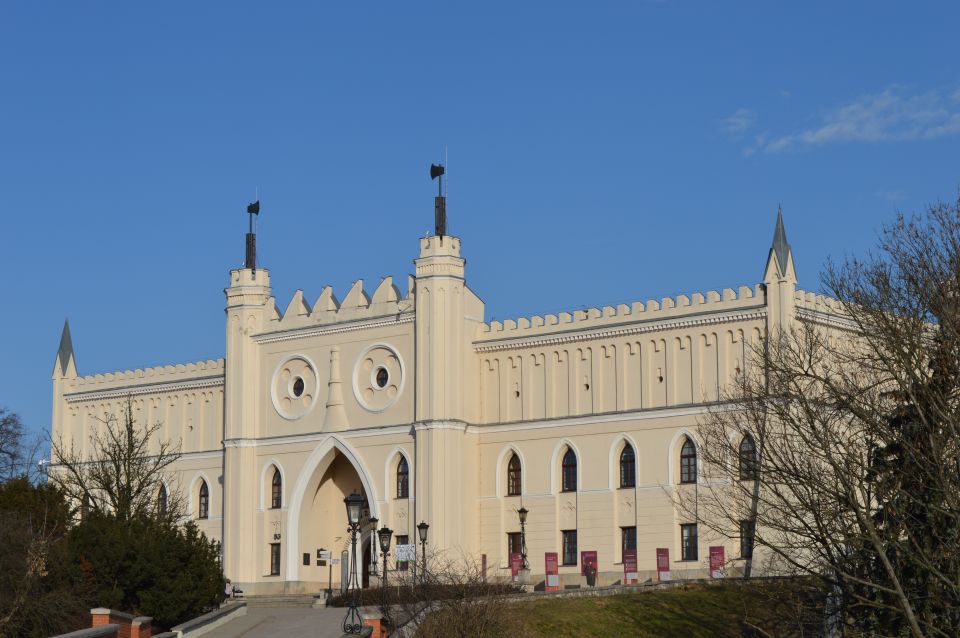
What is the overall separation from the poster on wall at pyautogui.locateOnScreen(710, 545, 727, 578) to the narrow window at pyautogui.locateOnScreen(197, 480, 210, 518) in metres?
21.9

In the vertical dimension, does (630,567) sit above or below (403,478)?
below

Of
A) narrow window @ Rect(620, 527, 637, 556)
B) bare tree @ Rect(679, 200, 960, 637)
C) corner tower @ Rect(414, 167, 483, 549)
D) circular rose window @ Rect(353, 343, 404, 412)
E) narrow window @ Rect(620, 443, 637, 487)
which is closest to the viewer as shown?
bare tree @ Rect(679, 200, 960, 637)

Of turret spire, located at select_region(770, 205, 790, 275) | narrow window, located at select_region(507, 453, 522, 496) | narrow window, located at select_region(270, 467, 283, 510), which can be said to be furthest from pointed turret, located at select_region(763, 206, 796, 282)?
narrow window, located at select_region(270, 467, 283, 510)

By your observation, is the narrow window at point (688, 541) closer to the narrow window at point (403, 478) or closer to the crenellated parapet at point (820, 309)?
the crenellated parapet at point (820, 309)

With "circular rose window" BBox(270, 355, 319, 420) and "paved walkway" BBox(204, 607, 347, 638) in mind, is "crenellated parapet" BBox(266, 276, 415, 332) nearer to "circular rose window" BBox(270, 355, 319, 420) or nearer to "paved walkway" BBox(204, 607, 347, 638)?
"circular rose window" BBox(270, 355, 319, 420)

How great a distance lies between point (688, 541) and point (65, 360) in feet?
96.8

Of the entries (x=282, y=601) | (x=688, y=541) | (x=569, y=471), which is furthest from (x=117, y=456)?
(x=688, y=541)

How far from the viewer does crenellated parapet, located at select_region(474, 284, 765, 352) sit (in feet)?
166

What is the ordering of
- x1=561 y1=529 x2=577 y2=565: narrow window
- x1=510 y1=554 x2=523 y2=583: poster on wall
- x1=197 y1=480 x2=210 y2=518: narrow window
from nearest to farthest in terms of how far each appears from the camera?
x1=510 y1=554 x2=523 y2=583: poster on wall, x1=561 y1=529 x2=577 y2=565: narrow window, x1=197 y1=480 x2=210 y2=518: narrow window

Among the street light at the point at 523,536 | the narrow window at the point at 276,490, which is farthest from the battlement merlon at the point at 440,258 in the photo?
the narrow window at the point at 276,490

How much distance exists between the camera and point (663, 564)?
164ft

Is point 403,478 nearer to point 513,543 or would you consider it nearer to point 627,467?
point 513,543

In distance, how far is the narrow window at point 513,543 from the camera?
54.8 meters

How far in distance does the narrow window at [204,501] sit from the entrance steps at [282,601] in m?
7.37
